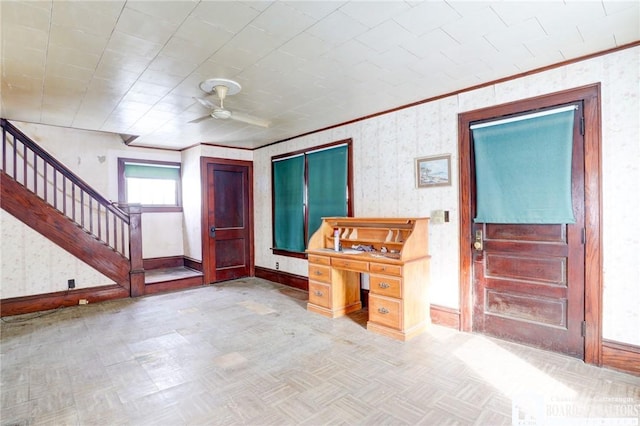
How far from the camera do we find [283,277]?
5.94m

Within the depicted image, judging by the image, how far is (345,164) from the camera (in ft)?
15.7

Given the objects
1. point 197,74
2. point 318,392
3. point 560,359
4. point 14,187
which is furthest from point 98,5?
point 560,359

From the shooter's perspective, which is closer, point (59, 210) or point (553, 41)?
point (553, 41)

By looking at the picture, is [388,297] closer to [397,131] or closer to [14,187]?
[397,131]

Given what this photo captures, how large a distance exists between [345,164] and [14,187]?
4611 mm

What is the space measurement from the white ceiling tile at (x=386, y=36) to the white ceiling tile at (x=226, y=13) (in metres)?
0.85

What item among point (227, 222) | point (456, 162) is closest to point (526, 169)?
point (456, 162)

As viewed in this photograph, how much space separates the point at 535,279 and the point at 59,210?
21.0 ft

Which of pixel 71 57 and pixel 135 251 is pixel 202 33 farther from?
pixel 135 251

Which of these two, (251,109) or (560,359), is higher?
(251,109)

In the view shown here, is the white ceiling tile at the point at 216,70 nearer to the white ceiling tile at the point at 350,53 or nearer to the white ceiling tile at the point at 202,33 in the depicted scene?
the white ceiling tile at the point at 202,33

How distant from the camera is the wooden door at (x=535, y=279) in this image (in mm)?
2859

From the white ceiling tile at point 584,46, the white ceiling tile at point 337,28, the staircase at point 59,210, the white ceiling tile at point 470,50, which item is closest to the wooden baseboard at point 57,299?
the staircase at point 59,210

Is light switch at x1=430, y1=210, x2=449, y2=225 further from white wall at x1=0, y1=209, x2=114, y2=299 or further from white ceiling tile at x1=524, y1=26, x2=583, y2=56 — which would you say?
white wall at x1=0, y1=209, x2=114, y2=299
